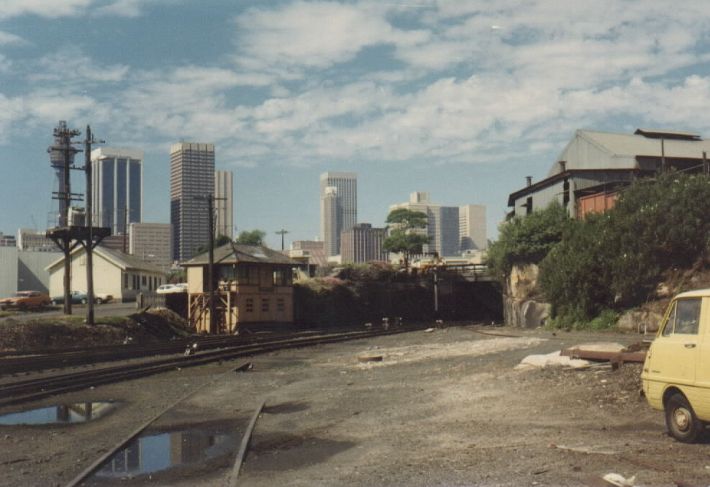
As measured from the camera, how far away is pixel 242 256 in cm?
5222

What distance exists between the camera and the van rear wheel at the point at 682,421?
8531mm

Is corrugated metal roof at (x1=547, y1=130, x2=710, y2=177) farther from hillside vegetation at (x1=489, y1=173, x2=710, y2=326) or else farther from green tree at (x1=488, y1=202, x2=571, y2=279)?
hillside vegetation at (x1=489, y1=173, x2=710, y2=326)

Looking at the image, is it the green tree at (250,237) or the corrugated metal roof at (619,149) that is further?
the green tree at (250,237)

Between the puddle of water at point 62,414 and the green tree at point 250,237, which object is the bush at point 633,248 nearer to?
the puddle of water at point 62,414

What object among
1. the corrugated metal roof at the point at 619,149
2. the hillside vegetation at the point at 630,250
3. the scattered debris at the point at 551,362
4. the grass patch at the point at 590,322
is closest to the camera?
the scattered debris at the point at 551,362

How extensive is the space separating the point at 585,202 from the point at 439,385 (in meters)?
32.6

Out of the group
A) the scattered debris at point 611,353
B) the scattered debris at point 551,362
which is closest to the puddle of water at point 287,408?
the scattered debris at point 551,362

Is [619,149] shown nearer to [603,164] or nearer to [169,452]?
[603,164]

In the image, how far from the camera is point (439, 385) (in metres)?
15.7

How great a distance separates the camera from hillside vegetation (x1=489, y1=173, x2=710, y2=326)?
29062mm

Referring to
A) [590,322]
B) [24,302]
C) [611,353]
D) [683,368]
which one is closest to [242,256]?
[24,302]

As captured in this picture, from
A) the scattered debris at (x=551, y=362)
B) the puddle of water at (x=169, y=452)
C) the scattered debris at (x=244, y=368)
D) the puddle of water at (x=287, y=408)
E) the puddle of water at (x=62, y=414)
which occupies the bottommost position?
the scattered debris at (x=244, y=368)

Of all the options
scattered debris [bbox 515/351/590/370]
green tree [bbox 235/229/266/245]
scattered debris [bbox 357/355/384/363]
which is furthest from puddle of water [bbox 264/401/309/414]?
green tree [bbox 235/229/266/245]

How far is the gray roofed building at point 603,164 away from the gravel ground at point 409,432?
2970 centimetres
